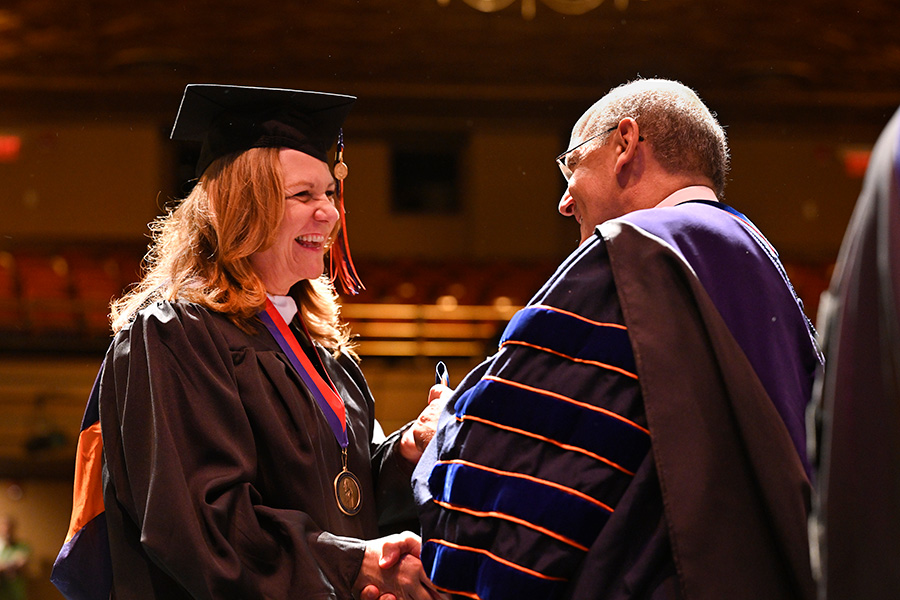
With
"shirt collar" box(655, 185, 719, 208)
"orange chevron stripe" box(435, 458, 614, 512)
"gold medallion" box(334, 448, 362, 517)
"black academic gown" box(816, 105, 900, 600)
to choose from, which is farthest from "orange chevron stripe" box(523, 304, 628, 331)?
"gold medallion" box(334, 448, 362, 517)

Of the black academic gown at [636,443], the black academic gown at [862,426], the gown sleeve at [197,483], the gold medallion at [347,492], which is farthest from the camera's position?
the gold medallion at [347,492]

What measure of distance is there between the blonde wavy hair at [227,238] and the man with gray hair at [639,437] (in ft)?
2.22

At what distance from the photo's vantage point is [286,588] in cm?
170

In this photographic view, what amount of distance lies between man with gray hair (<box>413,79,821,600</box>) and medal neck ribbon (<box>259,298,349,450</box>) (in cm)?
47

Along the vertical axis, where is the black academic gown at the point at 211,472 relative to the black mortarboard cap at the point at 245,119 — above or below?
below

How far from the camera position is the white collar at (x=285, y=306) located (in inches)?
82.3

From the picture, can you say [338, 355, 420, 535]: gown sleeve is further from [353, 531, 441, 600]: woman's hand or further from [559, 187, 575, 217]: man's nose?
[559, 187, 575, 217]: man's nose

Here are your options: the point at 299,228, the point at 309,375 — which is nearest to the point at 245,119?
the point at 299,228

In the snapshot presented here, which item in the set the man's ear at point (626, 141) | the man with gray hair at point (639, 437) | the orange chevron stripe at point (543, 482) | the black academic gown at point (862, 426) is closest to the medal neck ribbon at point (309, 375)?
the man with gray hair at point (639, 437)

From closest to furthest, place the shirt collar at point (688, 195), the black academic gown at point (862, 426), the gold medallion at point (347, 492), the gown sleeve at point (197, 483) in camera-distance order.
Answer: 1. the black academic gown at point (862, 426)
2. the gown sleeve at point (197, 483)
3. the shirt collar at point (688, 195)
4. the gold medallion at point (347, 492)

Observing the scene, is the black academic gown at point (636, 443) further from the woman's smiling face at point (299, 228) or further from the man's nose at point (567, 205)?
the woman's smiling face at point (299, 228)

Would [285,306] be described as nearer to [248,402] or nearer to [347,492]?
[248,402]

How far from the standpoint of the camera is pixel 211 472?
1.72 m

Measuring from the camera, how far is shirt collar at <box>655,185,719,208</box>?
1.74 m
